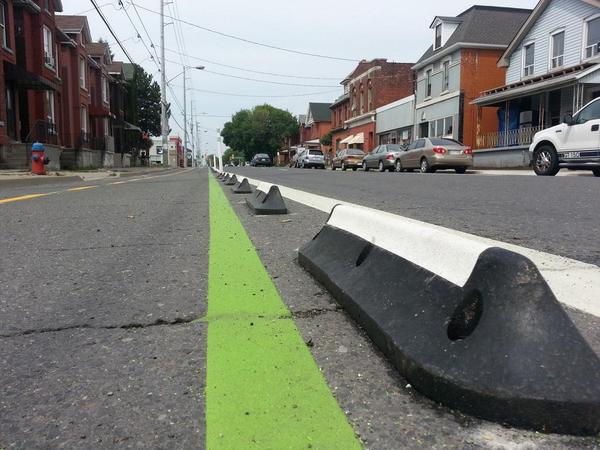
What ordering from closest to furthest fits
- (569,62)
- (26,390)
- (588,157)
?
(26,390) → (588,157) → (569,62)

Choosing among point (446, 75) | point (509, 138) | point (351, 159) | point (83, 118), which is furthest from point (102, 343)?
point (83, 118)

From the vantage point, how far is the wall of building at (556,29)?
23.9 metres

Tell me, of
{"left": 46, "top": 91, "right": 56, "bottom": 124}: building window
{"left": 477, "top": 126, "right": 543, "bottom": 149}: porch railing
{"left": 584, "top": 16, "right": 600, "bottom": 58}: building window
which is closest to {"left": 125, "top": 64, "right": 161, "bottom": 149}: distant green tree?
{"left": 46, "top": 91, "right": 56, "bottom": 124}: building window

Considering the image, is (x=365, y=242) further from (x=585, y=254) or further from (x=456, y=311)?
(x=585, y=254)

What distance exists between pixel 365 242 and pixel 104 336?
1.15m

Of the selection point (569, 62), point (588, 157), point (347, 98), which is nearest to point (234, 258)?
point (588, 157)

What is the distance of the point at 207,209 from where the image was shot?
645cm

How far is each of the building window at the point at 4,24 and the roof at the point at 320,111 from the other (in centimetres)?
5298

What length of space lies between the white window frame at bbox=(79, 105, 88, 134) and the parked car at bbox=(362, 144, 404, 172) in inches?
767

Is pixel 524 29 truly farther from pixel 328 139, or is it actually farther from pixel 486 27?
pixel 328 139

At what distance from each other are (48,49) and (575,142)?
2637 centimetres

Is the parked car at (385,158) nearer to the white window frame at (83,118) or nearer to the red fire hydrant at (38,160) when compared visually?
the red fire hydrant at (38,160)

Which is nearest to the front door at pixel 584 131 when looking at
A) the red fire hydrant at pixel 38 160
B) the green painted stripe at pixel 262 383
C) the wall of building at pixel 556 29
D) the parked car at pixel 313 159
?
the green painted stripe at pixel 262 383

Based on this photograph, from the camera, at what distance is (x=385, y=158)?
26.1 m
